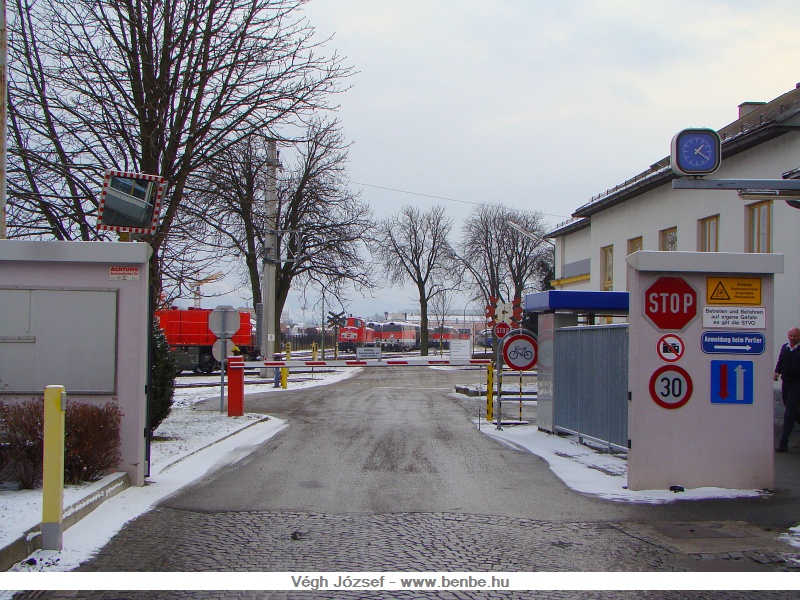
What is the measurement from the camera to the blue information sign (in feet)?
30.0

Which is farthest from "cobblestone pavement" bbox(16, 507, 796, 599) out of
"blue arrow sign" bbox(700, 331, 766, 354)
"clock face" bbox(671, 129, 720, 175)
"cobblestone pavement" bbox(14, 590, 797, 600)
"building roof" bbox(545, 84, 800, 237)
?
"building roof" bbox(545, 84, 800, 237)

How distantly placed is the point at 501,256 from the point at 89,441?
2368 inches

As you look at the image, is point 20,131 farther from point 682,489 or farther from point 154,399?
point 682,489

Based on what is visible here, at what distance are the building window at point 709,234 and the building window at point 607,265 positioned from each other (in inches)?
296

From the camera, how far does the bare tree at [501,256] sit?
2616 inches

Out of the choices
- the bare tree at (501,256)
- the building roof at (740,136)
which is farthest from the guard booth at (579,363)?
the bare tree at (501,256)

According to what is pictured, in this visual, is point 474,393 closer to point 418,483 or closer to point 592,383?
point 592,383

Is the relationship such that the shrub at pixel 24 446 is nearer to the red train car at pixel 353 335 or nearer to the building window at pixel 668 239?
the building window at pixel 668 239

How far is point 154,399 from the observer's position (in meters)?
12.9

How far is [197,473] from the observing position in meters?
10.1

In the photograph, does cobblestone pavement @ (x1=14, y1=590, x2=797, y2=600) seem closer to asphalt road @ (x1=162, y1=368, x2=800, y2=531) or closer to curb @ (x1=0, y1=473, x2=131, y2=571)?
curb @ (x1=0, y1=473, x2=131, y2=571)

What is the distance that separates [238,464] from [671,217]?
15667 millimetres

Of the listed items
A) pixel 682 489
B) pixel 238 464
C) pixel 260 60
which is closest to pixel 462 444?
pixel 238 464

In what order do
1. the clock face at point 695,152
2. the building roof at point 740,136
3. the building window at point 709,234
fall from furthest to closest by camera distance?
the building window at point 709,234 → the building roof at point 740,136 → the clock face at point 695,152
